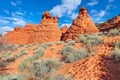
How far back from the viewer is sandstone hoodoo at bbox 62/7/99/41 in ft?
78.5

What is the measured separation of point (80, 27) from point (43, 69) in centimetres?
1291

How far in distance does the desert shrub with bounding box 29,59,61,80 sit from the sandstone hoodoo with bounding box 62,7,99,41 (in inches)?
418

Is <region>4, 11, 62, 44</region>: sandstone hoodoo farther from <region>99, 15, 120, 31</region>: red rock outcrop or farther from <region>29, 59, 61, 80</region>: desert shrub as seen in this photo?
<region>29, 59, 61, 80</region>: desert shrub

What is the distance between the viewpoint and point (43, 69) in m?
12.0

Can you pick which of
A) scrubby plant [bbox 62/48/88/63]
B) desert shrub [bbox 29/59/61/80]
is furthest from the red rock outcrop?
desert shrub [bbox 29/59/61/80]

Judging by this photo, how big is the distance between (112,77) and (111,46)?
4402mm

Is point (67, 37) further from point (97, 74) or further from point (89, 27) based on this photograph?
point (97, 74)

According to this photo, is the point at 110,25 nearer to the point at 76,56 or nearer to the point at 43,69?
the point at 76,56

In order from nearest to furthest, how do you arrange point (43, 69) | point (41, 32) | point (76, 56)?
1. point (43, 69)
2. point (76, 56)
3. point (41, 32)

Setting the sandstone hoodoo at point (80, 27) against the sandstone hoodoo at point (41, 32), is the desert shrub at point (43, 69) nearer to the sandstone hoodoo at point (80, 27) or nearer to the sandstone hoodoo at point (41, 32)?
the sandstone hoodoo at point (80, 27)

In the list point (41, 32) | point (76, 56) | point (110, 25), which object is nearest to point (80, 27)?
point (76, 56)

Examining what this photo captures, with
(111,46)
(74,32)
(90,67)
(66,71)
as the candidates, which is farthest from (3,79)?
(74,32)

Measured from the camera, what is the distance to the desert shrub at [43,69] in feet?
36.9

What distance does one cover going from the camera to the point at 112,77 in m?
9.48
